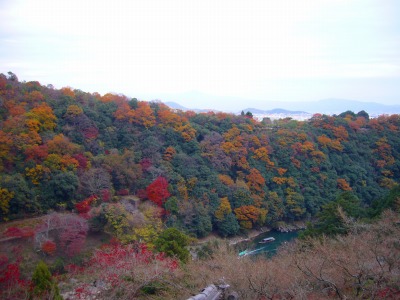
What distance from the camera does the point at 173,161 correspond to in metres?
18.6

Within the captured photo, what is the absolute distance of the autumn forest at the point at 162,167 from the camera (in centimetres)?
1268

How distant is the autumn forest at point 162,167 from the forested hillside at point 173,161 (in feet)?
0.19

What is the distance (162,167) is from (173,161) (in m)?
1.20

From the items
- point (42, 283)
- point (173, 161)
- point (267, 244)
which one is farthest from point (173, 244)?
point (267, 244)

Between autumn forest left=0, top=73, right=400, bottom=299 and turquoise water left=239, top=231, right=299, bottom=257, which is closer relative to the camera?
autumn forest left=0, top=73, right=400, bottom=299

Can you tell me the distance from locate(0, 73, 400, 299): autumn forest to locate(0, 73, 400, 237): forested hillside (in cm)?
6

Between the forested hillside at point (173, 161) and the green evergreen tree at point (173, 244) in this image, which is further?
the forested hillside at point (173, 161)

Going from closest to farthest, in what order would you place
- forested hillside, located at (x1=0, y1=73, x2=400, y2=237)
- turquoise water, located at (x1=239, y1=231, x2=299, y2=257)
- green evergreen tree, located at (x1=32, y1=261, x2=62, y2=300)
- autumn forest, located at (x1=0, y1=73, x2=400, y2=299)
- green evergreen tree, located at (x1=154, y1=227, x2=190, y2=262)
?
green evergreen tree, located at (x1=32, y1=261, x2=62, y2=300) → green evergreen tree, located at (x1=154, y1=227, x2=190, y2=262) → autumn forest, located at (x1=0, y1=73, x2=400, y2=299) → forested hillside, located at (x1=0, y1=73, x2=400, y2=237) → turquoise water, located at (x1=239, y1=231, x2=299, y2=257)

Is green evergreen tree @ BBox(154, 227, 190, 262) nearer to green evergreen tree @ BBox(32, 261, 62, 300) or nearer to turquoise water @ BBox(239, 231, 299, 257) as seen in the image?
green evergreen tree @ BBox(32, 261, 62, 300)

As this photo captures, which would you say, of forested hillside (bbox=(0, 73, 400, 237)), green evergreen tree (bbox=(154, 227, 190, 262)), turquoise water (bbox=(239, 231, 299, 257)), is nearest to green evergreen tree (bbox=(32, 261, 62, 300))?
green evergreen tree (bbox=(154, 227, 190, 262))

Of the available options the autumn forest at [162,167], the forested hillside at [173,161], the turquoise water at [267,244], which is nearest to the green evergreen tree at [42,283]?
the autumn forest at [162,167]

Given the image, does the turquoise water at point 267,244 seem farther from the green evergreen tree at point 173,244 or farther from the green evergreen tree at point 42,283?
the green evergreen tree at point 42,283

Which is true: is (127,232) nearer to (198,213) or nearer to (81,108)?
(198,213)

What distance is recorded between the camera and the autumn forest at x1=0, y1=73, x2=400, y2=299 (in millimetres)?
12680
